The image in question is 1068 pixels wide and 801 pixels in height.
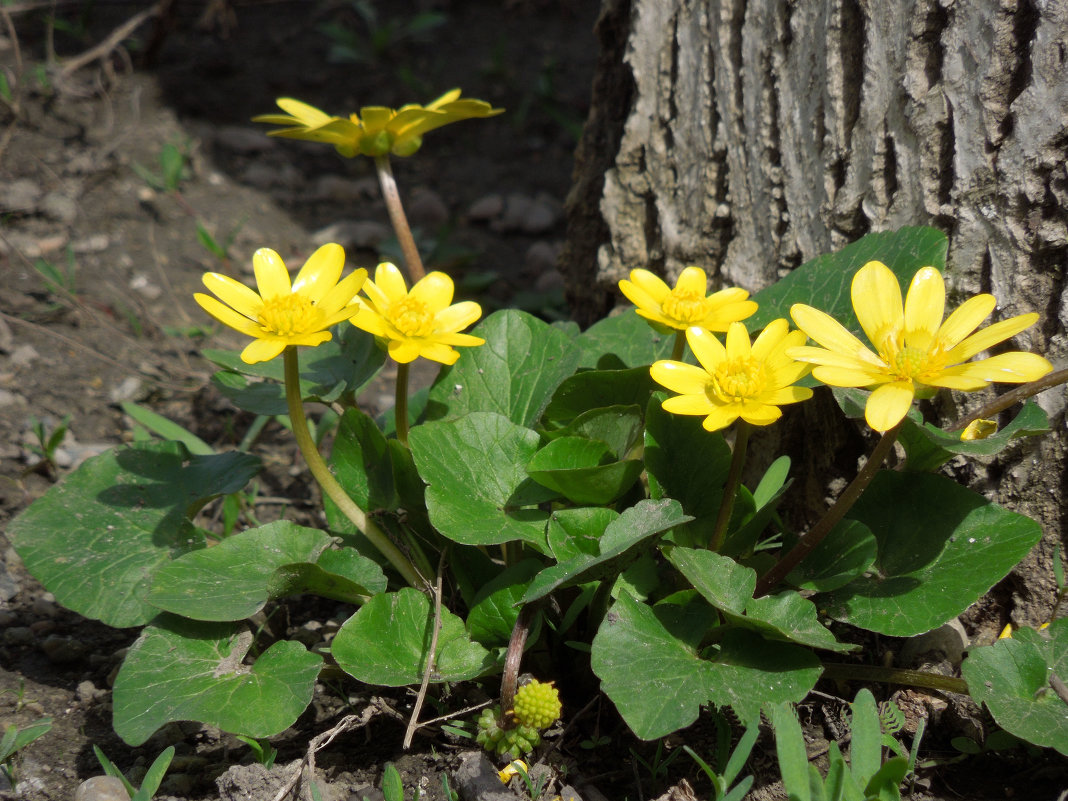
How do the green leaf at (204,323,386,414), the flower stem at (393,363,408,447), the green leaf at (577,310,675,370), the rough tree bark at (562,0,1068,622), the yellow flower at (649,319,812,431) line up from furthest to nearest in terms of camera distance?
the green leaf at (577,310,675,370)
the green leaf at (204,323,386,414)
the flower stem at (393,363,408,447)
the rough tree bark at (562,0,1068,622)
the yellow flower at (649,319,812,431)

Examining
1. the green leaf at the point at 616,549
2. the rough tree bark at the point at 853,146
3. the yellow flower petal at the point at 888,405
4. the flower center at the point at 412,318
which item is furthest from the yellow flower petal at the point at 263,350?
the rough tree bark at the point at 853,146

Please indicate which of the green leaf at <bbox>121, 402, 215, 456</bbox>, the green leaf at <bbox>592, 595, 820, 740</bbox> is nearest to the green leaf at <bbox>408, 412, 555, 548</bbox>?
the green leaf at <bbox>592, 595, 820, 740</bbox>

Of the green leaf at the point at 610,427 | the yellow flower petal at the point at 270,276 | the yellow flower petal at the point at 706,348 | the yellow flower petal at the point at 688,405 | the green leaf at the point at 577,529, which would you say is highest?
the yellow flower petal at the point at 270,276

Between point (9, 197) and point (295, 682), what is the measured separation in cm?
310

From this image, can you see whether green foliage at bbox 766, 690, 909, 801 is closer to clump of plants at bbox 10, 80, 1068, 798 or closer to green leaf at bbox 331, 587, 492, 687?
clump of plants at bbox 10, 80, 1068, 798

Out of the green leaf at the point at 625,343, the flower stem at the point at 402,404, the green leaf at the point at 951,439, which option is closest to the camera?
the green leaf at the point at 951,439

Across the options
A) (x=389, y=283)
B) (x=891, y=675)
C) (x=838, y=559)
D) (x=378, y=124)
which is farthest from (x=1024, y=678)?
(x=378, y=124)

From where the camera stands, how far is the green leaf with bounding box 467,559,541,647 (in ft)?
5.76

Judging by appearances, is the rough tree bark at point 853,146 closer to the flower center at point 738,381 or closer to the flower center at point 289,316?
the flower center at point 738,381

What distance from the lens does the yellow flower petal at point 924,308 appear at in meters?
1.56

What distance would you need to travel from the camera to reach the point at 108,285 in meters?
3.57

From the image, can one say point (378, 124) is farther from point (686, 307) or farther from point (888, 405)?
point (888, 405)

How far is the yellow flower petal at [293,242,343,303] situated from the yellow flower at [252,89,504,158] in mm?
390

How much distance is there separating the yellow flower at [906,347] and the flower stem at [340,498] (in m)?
0.93
